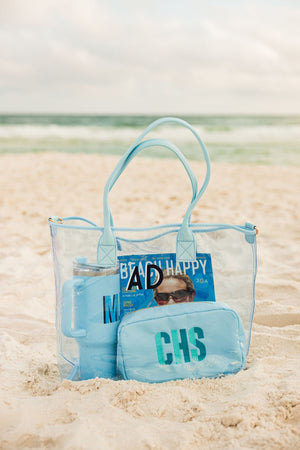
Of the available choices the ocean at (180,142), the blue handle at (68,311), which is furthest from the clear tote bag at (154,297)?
the ocean at (180,142)

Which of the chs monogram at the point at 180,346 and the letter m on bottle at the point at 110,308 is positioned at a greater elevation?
the letter m on bottle at the point at 110,308

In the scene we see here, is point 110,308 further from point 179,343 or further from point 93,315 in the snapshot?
point 179,343

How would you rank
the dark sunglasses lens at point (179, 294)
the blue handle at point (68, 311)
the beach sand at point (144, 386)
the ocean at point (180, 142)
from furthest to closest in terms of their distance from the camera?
the ocean at point (180, 142), the dark sunglasses lens at point (179, 294), the blue handle at point (68, 311), the beach sand at point (144, 386)

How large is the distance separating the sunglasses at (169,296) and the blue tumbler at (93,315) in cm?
14

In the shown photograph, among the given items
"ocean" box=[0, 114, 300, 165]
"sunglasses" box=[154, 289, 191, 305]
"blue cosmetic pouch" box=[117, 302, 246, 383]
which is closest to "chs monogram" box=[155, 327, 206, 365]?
"blue cosmetic pouch" box=[117, 302, 246, 383]

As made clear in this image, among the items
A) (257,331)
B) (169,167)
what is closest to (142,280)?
(257,331)

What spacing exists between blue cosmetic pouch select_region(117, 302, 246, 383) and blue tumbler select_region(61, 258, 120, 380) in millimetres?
42

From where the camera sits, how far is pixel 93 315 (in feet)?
4.42

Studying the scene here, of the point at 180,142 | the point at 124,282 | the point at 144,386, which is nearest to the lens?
the point at 144,386

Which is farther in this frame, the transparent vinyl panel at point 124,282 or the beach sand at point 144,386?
the transparent vinyl panel at point 124,282

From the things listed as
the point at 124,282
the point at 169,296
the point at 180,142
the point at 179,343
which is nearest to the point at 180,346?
the point at 179,343

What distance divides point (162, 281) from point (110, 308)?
0.20 metres

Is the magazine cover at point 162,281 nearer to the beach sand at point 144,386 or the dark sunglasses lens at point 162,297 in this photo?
the dark sunglasses lens at point 162,297

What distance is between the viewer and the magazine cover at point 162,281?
1416mm
